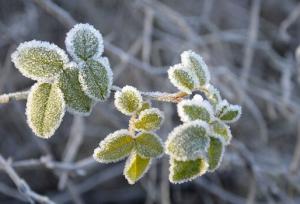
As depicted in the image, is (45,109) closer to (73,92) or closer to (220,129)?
(73,92)

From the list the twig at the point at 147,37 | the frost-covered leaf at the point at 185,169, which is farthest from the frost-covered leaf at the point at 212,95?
the twig at the point at 147,37

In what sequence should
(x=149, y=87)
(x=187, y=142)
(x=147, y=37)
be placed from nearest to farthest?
(x=187, y=142) < (x=147, y=37) < (x=149, y=87)

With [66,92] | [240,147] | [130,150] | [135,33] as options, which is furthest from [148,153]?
[135,33]

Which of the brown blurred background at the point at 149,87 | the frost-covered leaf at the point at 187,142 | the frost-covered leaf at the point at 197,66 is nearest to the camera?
the frost-covered leaf at the point at 187,142

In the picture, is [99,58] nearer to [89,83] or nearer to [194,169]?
[89,83]

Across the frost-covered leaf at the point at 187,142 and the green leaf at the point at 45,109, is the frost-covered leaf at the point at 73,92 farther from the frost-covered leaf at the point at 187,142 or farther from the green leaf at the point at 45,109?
the frost-covered leaf at the point at 187,142

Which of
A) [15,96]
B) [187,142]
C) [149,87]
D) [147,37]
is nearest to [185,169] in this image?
[187,142]

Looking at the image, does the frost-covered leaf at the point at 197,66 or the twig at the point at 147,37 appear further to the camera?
the twig at the point at 147,37
